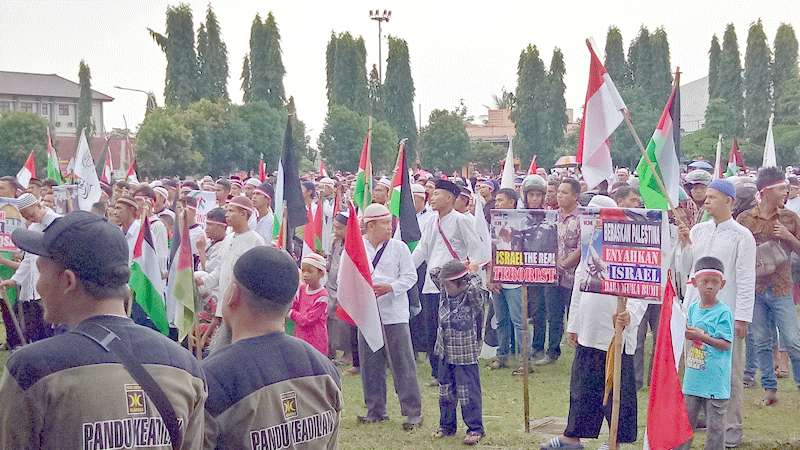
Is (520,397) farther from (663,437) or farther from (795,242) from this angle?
(663,437)

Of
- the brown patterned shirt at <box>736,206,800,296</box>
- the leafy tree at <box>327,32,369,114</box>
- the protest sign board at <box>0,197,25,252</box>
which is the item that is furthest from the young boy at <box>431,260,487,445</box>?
the leafy tree at <box>327,32,369,114</box>

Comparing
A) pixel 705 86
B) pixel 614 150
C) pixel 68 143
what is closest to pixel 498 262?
pixel 614 150

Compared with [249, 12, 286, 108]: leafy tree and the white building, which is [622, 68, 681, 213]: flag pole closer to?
[249, 12, 286, 108]: leafy tree

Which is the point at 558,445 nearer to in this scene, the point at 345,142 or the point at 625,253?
the point at 625,253

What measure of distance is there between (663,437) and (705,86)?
345 ft

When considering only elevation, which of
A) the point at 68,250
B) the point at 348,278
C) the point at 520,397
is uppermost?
the point at 68,250

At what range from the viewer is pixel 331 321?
11891 millimetres

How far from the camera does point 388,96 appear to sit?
63344 millimetres

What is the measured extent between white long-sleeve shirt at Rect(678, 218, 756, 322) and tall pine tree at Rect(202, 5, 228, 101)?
5451 cm

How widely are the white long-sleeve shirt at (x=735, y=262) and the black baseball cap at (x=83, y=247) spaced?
18.2 feet

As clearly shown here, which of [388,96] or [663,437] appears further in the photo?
[388,96]

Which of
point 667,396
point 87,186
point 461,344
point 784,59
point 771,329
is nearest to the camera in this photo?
point 667,396

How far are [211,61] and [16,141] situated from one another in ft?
46.6

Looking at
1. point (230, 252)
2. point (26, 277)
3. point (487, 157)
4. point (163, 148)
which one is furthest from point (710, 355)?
point (487, 157)
